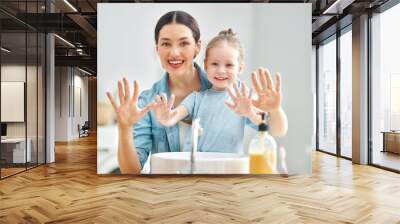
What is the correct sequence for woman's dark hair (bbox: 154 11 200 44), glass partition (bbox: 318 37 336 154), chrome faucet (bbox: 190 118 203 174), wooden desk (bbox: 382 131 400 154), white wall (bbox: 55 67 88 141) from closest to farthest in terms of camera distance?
chrome faucet (bbox: 190 118 203 174) → woman's dark hair (bbox: 154 11 200 44) → wooden desk (bbox: 382 131 400 154) → glass partition (bbox: 318 37 336 154) → white wall (bbox: 55 67 88 141)

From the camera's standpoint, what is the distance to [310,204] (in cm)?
454

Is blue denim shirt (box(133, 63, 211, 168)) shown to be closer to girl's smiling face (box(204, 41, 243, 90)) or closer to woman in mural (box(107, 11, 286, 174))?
woman in mural (box(107, 11, 286, 174))

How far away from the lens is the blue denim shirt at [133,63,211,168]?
625 centimetres

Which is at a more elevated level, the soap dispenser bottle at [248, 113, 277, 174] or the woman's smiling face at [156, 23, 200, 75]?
the woman's smiling face at [156, 23, 200, 75]

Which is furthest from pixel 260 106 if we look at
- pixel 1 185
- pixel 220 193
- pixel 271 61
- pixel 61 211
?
pixel 1 185

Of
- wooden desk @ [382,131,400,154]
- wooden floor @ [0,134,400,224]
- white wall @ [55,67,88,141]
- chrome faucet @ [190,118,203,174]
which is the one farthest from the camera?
white wall @ [55,67,88,141]

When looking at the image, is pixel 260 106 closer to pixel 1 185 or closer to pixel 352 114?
pixel 352 114

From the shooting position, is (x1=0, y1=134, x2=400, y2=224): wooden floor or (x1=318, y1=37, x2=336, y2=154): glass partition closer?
(x1=0, y1=134, x2=400, y2=224): wooden floor

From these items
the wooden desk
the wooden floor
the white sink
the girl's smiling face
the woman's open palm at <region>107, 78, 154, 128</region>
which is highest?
the girl's smiling face

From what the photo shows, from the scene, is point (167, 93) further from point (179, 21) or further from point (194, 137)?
point (179, 21)

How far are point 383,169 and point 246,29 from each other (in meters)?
3.54

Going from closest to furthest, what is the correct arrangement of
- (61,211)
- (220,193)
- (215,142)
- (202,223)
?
(202,223) → (61,211) → (220,193) → (215,142)

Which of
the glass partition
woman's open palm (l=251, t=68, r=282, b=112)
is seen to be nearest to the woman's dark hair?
woman's open palm (l=251, t=68, r=282, b=112)

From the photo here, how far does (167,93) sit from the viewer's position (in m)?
6.36
